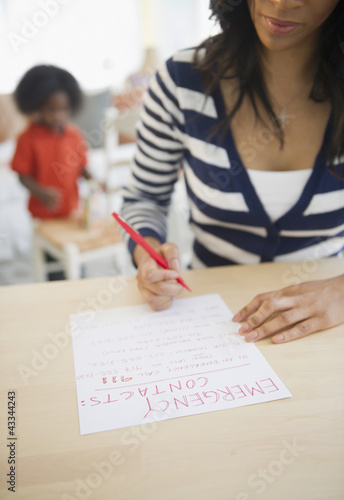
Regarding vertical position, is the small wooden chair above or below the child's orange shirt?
below

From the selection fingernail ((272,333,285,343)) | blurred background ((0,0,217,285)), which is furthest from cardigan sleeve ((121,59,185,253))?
blurred background ((0,0,217,285))

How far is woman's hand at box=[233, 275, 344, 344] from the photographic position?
577mm

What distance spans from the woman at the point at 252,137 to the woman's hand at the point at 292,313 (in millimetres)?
164

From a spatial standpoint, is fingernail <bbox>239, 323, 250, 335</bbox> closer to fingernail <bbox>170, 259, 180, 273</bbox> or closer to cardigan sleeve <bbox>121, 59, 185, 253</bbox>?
fingernail <bbox>170, 259, 180, 273</bbox>

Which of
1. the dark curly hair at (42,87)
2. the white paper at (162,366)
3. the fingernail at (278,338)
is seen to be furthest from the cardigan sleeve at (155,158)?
the dark curly hair at (42,87)

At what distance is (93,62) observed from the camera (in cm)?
459

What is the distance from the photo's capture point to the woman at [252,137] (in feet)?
2.47

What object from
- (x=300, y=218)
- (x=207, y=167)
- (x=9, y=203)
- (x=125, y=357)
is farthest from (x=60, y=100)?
(x=125, y=357)

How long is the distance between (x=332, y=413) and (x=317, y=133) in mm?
486

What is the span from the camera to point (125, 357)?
1.79 ft

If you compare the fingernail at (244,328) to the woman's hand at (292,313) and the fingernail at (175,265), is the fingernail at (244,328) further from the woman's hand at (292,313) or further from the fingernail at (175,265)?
the fingernail at (175,265)

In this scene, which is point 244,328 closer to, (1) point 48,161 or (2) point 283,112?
(2) point 283,112

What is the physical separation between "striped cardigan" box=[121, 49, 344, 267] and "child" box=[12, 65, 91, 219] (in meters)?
1.08

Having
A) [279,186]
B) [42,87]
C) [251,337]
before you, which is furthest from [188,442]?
[42,87]
